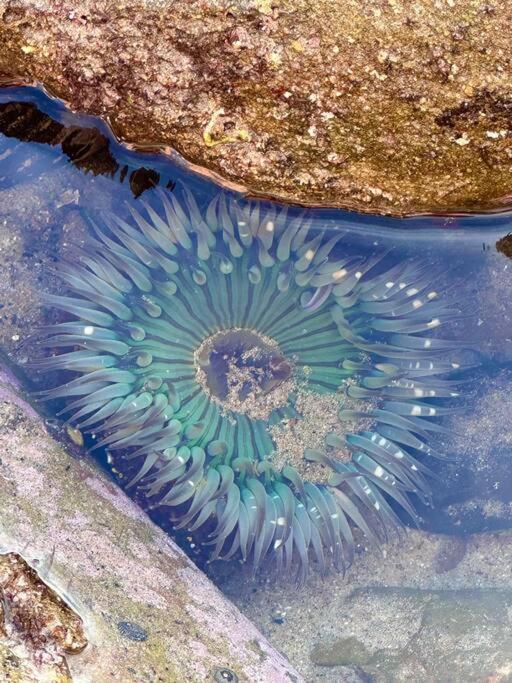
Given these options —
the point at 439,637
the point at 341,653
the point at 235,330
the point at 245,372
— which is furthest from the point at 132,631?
the point at 439,637

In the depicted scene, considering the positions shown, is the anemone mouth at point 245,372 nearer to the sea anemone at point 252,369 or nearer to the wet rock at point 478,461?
the sea anemone at point 252,369

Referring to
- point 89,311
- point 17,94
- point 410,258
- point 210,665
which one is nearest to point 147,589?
point 210,665

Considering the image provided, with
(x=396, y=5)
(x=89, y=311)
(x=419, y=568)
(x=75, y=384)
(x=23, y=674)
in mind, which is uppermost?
(x=396, y=5)

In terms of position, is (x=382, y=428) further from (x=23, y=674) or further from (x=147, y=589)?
(x=23, y=674)

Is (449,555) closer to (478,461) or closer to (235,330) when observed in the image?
(478,461)

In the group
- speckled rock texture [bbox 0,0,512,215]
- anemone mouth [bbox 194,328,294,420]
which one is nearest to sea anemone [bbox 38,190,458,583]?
anemone mouth [bbox 194,328,294,420]

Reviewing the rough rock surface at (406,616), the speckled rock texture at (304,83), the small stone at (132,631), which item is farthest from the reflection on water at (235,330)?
the small stone at (132,631)
